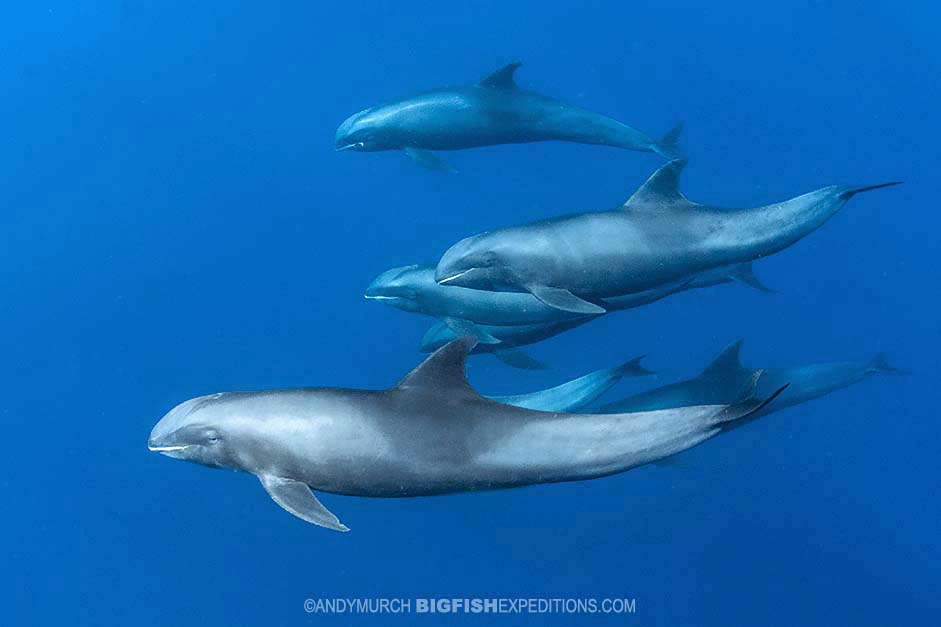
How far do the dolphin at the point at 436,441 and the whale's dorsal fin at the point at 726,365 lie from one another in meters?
2.88

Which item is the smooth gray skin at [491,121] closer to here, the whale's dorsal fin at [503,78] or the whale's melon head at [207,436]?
the whale's dorsal fin at [503,78]

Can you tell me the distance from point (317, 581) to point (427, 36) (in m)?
8.69

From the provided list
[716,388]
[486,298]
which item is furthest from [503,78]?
[716,388]

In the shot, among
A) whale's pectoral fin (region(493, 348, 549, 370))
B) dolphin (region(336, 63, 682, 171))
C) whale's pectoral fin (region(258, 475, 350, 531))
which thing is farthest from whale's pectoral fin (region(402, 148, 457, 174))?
whale's pectoral fin (region(258, 475, 350, 531))

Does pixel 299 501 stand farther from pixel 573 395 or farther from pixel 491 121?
pixel 491 121

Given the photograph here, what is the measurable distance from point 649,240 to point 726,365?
76.9 inches

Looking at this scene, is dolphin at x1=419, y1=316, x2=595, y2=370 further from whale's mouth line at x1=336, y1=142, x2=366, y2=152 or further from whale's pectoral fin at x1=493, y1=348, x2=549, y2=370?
whale's mouth line at x1=336, y1=142, x2=366, y2=152

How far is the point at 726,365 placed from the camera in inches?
289

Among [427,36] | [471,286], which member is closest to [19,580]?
[471,286]

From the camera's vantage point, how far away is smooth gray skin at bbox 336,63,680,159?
8805 millimetres

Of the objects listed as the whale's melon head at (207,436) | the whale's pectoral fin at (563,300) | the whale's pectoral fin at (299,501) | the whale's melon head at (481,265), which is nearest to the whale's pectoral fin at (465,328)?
the whale's melon head at (481,265)

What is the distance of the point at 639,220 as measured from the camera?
6.01 m

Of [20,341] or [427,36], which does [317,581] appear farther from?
[427,36]

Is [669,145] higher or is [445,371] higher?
[669,145]
